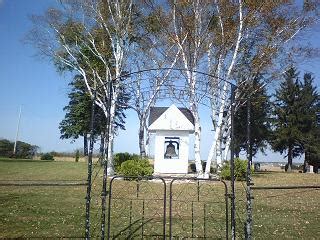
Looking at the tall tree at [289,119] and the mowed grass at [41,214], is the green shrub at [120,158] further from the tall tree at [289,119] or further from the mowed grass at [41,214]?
the tall tree at [289,119]

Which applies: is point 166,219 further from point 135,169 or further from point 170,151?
point 170,151

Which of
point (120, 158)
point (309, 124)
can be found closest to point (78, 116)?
point (120, 158)

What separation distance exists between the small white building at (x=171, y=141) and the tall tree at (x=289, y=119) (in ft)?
62.5

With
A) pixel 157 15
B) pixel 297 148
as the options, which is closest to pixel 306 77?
pixel 297 148

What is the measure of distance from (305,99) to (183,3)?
2609 cm

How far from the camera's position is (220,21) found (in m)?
19.5

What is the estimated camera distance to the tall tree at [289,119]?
3841cm

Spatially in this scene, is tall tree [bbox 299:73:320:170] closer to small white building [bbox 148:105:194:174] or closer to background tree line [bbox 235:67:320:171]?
background tree line [bbox 235:67:320:171]

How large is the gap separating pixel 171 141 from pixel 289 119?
20.6m

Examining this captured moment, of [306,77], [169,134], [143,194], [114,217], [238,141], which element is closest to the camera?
[114,217]

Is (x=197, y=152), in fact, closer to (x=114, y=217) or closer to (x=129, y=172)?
(x=129, y=172)

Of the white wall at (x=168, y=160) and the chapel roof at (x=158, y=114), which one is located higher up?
the chapel roof at (x=158, y=114)

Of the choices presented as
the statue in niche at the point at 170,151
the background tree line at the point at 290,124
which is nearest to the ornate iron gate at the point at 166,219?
the statue in niche at the point at 170,151

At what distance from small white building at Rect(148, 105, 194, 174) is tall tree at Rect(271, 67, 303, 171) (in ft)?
62.5
